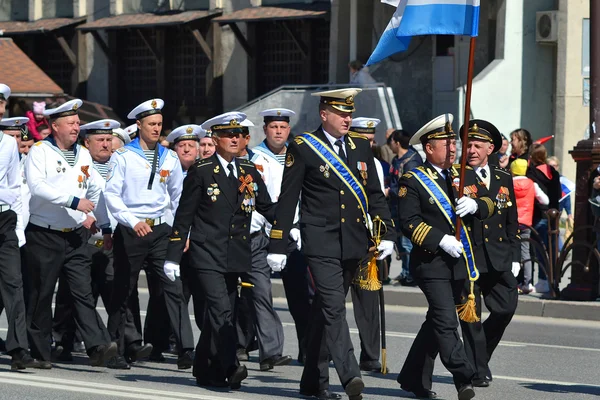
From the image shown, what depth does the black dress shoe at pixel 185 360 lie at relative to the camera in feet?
36.0

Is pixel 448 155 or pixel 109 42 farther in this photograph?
pixel 109 42

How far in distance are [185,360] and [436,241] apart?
8.35 ft

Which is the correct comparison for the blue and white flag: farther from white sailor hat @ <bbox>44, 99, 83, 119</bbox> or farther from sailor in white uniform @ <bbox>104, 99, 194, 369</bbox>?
white sailor hat @ <bbox>44, 99, 83, 119</bbox>

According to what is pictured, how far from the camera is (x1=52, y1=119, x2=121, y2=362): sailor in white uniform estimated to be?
11727 mm

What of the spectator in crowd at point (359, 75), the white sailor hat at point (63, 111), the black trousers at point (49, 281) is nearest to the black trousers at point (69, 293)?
the black trousers at point (49, 281)

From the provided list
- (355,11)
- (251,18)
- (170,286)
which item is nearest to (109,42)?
(251,18)

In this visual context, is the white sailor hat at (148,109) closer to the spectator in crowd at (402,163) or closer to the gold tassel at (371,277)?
the gold tassel at (371,277)

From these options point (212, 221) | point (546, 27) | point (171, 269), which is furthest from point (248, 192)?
point (546, 27)

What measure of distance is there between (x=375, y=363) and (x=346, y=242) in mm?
1941

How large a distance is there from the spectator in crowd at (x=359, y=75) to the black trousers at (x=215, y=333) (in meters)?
17.3

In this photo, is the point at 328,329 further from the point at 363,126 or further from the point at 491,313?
the point at 363,126

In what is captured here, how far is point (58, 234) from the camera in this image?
434 inches

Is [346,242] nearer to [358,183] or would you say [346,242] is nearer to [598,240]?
[358,183]

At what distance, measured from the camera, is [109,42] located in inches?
1464
